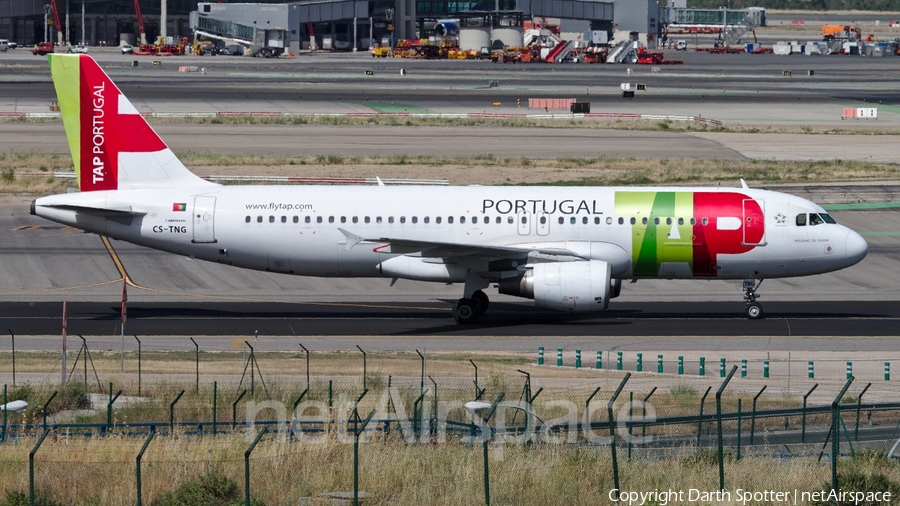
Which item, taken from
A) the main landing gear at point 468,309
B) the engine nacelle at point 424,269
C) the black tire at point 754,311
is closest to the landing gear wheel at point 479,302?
the main landing gear at point 468,309

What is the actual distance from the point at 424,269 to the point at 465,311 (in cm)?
242

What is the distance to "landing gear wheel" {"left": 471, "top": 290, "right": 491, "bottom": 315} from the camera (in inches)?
1727

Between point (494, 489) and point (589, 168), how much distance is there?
2325 inches

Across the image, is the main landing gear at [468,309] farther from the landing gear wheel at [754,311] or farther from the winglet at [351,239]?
the landing gear wheel at [754,311]

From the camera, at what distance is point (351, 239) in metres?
42.6

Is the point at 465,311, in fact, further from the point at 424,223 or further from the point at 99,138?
the point at 99,138

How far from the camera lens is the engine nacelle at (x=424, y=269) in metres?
42.7

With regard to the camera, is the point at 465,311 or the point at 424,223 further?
the point at 465,311

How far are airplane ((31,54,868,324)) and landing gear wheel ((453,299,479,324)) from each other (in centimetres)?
4

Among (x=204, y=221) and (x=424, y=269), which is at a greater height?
(x=204, y=221)

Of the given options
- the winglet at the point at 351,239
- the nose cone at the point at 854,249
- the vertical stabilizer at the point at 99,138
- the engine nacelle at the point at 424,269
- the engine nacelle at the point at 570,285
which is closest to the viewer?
the engine nacelle at the point at 570,285

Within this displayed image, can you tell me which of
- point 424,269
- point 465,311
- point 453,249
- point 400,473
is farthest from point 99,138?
point 400,473

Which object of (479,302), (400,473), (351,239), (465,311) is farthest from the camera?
(479,302)

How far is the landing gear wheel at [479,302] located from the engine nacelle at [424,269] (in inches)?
49.5
